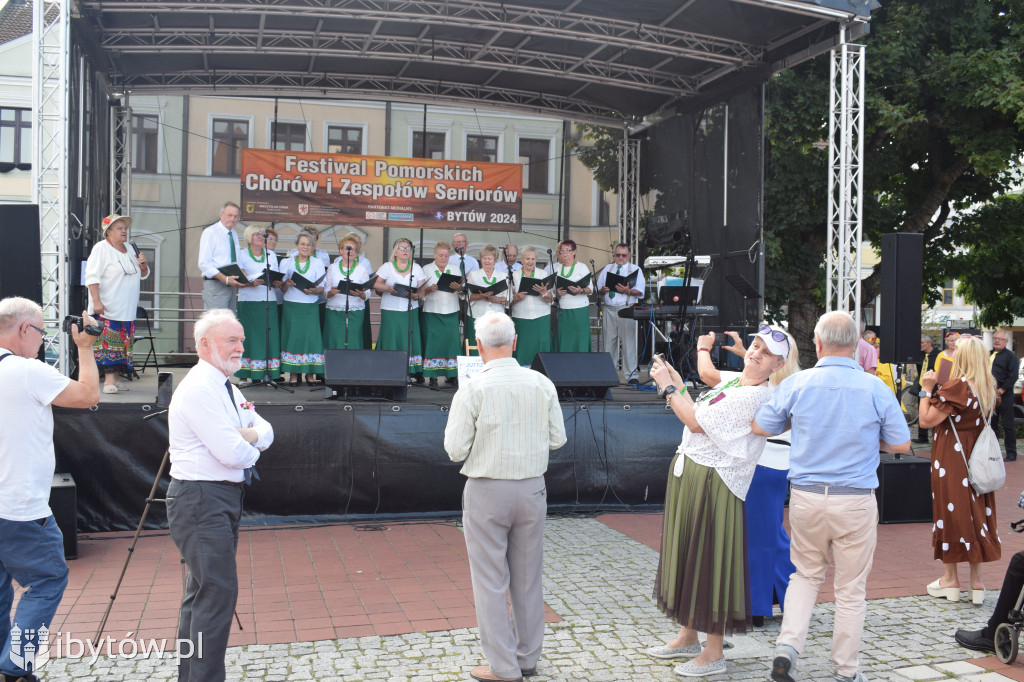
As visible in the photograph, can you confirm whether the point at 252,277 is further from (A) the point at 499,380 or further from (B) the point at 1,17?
(B) the point at 1,17

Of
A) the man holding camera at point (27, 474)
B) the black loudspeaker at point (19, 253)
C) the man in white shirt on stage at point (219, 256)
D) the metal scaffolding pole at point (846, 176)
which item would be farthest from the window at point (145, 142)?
the man holding camera at point (27, 474)

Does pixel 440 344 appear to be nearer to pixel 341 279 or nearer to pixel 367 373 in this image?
pixel 341 279

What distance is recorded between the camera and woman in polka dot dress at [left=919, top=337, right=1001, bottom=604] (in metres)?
5.18

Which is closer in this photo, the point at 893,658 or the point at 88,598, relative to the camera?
the point at 893,658

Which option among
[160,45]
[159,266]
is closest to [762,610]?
[160,45]

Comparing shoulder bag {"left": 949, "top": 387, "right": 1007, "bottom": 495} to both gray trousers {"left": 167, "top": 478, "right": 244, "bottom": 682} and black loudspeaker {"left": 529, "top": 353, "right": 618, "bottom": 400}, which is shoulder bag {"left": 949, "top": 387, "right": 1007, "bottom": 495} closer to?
black loudspeaker {"left": 529, "top": 353, "right": 618, "bottom": 400}

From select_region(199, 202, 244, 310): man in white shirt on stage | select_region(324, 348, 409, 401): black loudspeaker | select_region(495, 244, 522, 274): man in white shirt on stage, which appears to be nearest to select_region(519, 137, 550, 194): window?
select_region(495, 244, 522, 274): man in white shirt on stage

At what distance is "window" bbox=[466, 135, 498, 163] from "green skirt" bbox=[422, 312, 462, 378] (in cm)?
854

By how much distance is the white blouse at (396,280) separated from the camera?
9.55 m

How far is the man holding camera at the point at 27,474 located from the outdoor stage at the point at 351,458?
324 centimetres

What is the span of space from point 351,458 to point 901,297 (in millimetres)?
4799

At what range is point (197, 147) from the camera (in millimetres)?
16109

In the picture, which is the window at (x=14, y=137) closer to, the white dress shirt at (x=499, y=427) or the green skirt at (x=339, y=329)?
the green skirt at (x=339, y=329)

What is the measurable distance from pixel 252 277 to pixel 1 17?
2626cm
